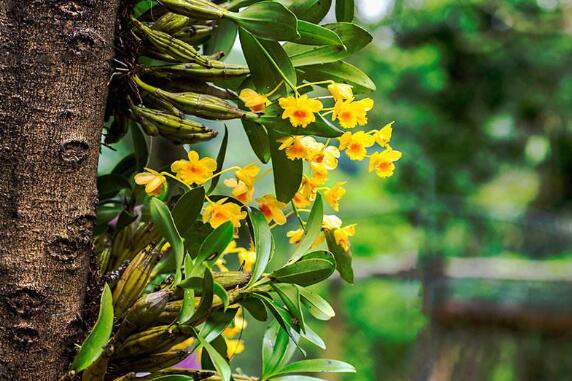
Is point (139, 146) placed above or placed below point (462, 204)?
below

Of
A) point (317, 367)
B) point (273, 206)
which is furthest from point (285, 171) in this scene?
point (317, 367)

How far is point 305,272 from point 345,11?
0.19 meters

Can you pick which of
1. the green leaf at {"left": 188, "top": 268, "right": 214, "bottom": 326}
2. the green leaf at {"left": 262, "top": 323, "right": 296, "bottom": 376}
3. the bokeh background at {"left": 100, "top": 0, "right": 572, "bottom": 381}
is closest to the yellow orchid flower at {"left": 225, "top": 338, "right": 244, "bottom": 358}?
the green leaf at {"left": 262, "top": 323, "right": 296, "bottom": 376}

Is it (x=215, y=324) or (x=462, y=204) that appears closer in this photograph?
(x=215, y=324)

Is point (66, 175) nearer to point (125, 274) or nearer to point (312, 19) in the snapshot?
point (125, 274)

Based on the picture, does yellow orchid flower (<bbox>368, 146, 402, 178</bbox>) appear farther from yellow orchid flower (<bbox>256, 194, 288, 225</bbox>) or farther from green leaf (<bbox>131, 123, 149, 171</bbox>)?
green leaf (<bbox>131, 123, 149, 171</bbox>)

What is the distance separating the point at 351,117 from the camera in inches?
18.4

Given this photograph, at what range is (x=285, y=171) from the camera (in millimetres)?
475

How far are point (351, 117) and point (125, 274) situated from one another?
0.17 m

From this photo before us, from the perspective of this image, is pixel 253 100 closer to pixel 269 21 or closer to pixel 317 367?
pixel 269 21

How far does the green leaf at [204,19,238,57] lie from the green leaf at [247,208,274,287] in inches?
4.9

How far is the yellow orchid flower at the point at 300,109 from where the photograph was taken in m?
0.44

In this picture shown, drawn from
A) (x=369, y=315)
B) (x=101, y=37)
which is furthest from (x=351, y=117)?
(x=369, y=315)

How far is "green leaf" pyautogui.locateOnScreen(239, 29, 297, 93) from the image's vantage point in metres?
0.46
